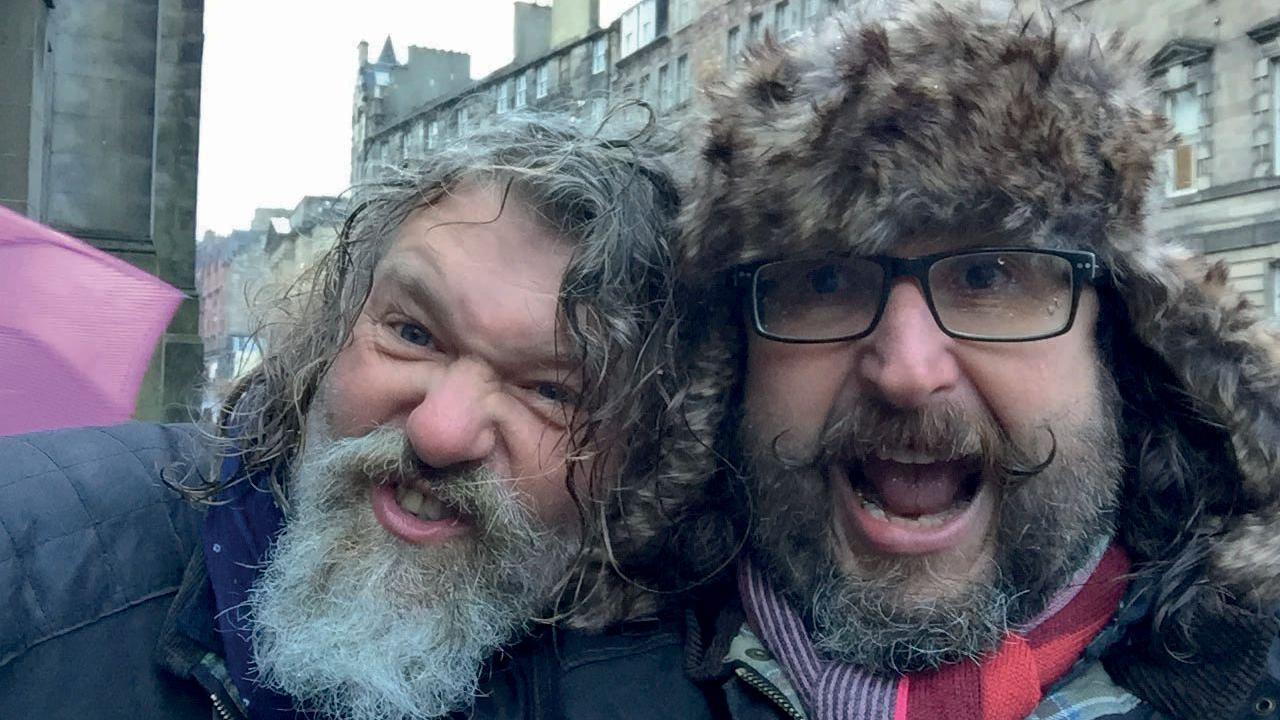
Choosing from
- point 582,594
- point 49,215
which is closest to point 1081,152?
point 582,594

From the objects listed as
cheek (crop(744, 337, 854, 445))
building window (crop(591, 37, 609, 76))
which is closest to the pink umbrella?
cheek (crop(744, 337, 854, 445))

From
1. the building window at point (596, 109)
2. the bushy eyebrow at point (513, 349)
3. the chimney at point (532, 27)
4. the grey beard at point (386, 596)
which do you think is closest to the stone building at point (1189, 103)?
the building window at point (596, 109)

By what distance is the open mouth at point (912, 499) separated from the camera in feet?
5.59

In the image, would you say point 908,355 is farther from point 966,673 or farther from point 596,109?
point 596,109

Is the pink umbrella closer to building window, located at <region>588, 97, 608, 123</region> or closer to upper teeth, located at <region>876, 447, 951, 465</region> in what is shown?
building window, located at <region>588, 97, 608, 123</region>

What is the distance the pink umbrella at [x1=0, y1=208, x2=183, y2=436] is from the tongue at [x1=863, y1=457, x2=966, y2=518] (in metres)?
1.82

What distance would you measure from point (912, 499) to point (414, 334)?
859 mm

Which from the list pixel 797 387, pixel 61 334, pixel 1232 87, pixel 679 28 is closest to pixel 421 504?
pixel 797 387

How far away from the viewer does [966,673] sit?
1.69 metres

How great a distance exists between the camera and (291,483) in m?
1.93

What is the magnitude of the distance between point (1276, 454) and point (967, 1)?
2.92 feet

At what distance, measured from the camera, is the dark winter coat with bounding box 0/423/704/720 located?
158 centimetres

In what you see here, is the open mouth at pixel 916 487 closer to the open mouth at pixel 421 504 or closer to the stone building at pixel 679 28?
the open mouth at pixel 421 504

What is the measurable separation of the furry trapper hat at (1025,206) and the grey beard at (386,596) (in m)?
0.33
